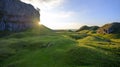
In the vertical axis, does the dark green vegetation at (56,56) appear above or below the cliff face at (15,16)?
below

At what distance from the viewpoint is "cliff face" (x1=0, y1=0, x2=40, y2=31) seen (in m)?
141

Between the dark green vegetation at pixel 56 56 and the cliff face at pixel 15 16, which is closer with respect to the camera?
the dark green vegetation at pixel 56 56

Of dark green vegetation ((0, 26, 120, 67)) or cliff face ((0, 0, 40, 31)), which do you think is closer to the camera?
dark green vegetation ((0, 26, 120, 67))

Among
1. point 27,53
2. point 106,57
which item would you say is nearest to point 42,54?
point 27,53

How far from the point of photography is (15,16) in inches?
6029

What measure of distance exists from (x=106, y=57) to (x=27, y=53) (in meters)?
28.6

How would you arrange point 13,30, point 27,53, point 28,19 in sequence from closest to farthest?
1. point 27,53
2. point 13,30
3. point 28,19

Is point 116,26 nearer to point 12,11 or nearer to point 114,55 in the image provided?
point 12,11

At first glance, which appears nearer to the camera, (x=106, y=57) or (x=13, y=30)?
(x=106, y=57)

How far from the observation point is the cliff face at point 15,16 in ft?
463

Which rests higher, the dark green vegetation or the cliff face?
the cliff face

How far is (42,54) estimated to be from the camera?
68.1 metres

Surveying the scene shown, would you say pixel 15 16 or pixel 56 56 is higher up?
pixel 15 16

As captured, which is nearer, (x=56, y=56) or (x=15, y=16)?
(x=56, y=56)
